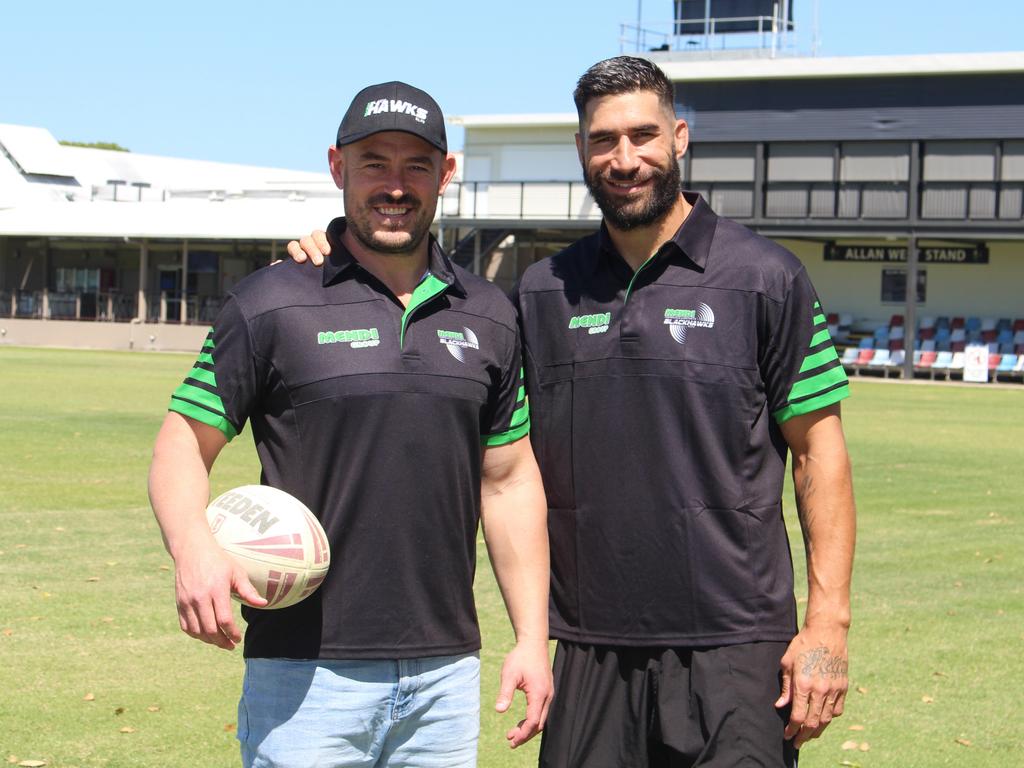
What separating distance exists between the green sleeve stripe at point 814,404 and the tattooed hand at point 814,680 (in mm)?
581

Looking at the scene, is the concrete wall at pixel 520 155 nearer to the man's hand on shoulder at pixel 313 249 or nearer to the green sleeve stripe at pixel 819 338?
the green sleeve stripe at pixel 819 338

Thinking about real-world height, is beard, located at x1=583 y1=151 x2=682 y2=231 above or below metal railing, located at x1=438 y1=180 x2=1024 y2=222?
below

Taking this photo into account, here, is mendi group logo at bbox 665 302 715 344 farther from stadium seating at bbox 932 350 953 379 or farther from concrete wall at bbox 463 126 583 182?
concrete wall at bbox 463 126 583 182

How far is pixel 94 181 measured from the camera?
66.9 meters

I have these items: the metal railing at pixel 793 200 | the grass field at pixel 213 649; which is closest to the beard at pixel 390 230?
the grass field at pixel 213 649

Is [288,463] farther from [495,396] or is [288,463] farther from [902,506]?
[902,506]

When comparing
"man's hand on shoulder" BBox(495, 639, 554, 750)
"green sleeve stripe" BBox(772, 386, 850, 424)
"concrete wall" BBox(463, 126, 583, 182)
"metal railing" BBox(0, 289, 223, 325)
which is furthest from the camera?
"metal railing" BBox(0, 289, 223, 325)

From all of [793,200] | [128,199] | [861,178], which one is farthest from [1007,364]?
[128,199]

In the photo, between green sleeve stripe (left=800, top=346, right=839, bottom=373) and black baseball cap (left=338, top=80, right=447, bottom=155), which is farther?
green sleeve stripe (left=800, top=346, right=839, bottom=373)

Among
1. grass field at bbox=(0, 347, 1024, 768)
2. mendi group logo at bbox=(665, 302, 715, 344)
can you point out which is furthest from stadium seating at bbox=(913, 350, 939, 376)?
mendi group logo at bbox=(665, 302, 715, 344)

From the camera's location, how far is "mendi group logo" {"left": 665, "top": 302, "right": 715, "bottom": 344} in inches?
157

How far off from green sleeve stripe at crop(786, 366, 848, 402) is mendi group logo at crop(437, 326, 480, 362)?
0.88 metres

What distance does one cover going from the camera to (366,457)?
3596 millimetres

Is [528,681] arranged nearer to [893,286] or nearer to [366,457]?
[366,457]
